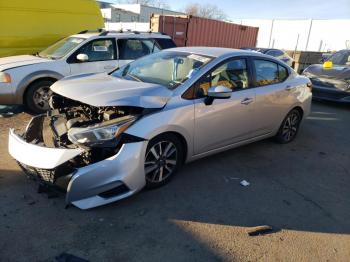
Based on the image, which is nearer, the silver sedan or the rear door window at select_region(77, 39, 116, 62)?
the silver sedan

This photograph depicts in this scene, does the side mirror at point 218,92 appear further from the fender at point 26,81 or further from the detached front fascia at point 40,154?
the fender at point 26,81

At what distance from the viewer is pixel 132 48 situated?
754 cm

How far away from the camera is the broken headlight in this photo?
3176mm

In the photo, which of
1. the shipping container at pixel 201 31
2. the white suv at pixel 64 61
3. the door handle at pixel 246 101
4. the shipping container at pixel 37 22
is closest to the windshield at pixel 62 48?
the white suv at pixel 64 61

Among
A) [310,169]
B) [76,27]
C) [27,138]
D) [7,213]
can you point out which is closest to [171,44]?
[76,27]

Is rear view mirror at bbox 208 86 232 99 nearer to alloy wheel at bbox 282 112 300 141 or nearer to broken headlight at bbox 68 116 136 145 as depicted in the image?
broken headlight at bbox 68 116 136 145

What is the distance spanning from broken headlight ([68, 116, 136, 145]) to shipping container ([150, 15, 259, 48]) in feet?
43.1

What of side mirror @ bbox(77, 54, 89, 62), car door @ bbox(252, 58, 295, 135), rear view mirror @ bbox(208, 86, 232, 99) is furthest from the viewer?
side mirror @ bbox(77, 54, 89, 62)

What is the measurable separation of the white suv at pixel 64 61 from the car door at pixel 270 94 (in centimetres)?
347

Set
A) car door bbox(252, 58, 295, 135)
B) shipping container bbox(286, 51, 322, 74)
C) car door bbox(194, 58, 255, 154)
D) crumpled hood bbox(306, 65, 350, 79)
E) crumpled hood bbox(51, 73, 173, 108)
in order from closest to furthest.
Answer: crumpled hood bbox(51, 73, 173, 108) < car door bbox(194, 58, 255, 154) < car door bbox(252, 58, 295, 135) < crumpled hood bbox(306, 65, 350, 79) < shipping container bbox(286, 51, 322, 74)

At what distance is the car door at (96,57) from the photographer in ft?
22.2

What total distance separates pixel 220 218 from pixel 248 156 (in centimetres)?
191

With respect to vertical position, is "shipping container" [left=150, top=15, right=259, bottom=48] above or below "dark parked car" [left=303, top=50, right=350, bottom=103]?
above

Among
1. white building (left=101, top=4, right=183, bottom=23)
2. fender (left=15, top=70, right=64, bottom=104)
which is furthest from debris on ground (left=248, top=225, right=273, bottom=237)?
white building (left=101, top=4, right=183, bottom=23)
